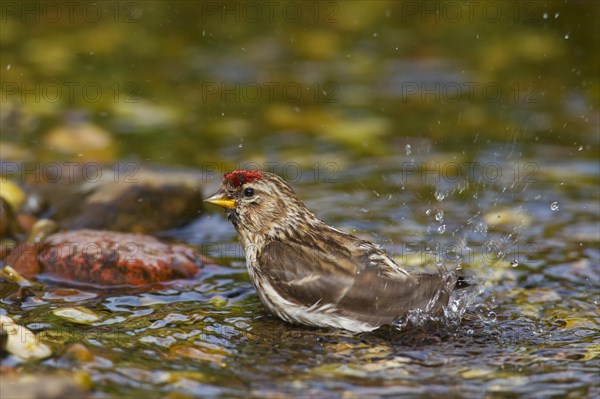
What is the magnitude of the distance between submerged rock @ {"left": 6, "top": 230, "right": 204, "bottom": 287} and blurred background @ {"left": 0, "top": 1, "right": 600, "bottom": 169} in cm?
279

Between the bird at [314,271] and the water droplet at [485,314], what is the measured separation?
32 centimetres

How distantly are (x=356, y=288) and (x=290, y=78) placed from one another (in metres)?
6.88

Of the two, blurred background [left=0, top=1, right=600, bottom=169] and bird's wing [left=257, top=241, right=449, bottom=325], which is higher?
blurred background [left=0, top=1, right=600, bottom=169]

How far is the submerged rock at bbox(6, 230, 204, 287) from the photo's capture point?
7.09 m

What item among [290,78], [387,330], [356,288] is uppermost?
[290,78]

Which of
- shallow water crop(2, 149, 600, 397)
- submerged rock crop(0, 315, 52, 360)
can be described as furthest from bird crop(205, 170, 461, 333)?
submerged rock crop(0, 315, 52, 360)

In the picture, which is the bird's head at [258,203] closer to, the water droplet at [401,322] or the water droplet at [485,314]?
the water droplet at [401,322]

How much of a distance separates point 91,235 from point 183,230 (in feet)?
4.22

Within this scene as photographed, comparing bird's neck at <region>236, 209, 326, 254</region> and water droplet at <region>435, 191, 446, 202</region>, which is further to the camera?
water droplet at <region>435, 191, 446, 202</region>

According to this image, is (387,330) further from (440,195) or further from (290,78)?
(290,78)

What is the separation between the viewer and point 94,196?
8.51 m

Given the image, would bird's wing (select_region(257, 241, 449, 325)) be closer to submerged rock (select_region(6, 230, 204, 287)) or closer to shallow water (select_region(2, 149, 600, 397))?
shallow water (select_region(2, 149, 600, 397))

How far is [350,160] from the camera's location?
1018 centimetres

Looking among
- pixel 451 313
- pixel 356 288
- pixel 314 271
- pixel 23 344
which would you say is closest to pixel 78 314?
pixel 23 344
